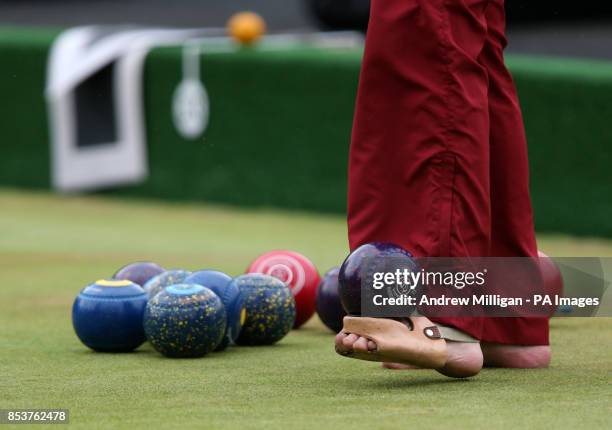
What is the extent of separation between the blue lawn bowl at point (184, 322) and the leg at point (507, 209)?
816 mm

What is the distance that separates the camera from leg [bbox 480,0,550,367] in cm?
377

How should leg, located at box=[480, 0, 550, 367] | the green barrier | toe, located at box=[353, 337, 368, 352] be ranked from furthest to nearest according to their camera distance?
the green barrier
leg, located at box=[480, 0, 550, 367]
toe, located at box=[353, 337, 368, 352]

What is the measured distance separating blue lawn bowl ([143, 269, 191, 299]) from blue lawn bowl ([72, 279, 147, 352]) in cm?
17

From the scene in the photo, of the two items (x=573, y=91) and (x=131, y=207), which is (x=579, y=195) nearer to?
(x=573, y=91)

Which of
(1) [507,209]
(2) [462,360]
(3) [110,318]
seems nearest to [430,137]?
(1) [507,209]

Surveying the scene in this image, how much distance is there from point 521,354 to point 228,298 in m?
0.98

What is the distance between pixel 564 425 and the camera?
2.91 meters

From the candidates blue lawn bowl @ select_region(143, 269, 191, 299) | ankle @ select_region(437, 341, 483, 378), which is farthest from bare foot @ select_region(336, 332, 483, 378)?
blue lawn bowl @ select_region(143, 269, 191, 299)

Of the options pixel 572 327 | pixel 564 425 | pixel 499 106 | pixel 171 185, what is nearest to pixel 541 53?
pixel 171 185

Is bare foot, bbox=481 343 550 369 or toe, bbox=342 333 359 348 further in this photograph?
bare foot, bbox=481 343 550 369

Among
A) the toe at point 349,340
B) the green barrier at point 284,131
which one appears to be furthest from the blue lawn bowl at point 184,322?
the green barrier at point 284,131

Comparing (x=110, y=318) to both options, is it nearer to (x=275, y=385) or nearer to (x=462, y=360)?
(x=275, y=385)

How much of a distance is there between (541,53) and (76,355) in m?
11.0

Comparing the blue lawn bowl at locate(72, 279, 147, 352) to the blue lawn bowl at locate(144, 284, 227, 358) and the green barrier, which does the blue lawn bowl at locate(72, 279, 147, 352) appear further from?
the green barrier
